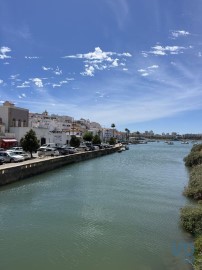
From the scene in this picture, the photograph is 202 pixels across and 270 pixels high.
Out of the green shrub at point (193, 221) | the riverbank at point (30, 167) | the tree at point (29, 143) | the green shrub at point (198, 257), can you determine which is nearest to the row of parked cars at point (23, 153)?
the tree at point (29, 143)

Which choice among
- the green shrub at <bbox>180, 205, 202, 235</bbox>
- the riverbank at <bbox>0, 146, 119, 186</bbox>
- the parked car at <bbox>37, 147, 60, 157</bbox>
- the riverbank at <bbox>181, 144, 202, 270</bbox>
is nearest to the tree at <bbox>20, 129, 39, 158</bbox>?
the riverbank at <bbox>0, 146, 119, 186</bbox>

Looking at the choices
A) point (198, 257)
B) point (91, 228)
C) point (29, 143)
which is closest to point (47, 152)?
point (29, 143)

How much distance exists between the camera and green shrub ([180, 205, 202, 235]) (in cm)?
1741

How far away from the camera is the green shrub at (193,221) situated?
17.4 meters

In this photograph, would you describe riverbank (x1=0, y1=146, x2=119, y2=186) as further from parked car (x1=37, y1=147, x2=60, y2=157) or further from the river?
parked car (x1=37, y1=147, x2=60, y2=157)

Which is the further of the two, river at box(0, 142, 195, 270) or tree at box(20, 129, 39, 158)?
tree at box(20, 129, 39, 158)

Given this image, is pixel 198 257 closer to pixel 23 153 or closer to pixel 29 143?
pixel 23 153

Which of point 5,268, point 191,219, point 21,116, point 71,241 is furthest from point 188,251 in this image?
point 21,116

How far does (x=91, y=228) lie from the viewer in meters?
18.3

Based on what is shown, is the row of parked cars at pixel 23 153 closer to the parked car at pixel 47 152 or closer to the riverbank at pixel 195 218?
the parked car at pixel 47 152

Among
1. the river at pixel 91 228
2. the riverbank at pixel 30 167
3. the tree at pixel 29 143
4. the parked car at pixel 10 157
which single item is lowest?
the river at pixel 91 228

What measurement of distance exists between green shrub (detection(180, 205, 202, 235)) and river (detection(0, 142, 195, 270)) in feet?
1.47

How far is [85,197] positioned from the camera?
88.7ft

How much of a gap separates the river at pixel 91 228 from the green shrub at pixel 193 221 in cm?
45
